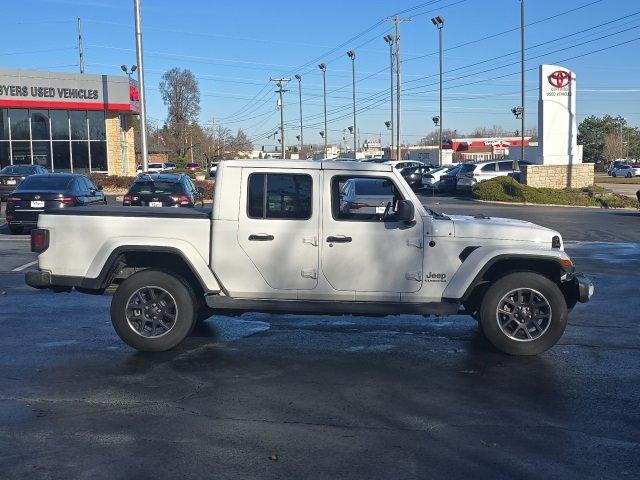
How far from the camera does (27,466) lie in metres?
4.76

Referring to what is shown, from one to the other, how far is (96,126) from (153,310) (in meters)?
39.4

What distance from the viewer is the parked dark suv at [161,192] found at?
1883 cm

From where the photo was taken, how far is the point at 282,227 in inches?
289

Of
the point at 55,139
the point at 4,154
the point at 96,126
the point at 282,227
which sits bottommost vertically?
the point at 282,227

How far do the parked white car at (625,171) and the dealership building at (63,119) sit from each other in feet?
160

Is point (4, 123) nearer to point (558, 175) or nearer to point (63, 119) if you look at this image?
point (63, 119)

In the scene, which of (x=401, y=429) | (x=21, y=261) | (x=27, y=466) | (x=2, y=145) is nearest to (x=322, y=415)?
(x=401, y=429)

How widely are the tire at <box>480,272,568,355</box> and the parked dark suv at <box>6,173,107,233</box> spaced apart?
13025 millimetres

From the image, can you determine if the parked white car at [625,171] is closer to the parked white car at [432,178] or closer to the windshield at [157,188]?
the parked white car at [432,178]

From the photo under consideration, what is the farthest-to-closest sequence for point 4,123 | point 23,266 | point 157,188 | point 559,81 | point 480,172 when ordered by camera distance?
point 4,123 < point 480,172 < point 559,81 < point 157,188 < point 23,266

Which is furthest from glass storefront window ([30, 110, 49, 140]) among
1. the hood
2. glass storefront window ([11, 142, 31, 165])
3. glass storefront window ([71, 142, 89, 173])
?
the hood

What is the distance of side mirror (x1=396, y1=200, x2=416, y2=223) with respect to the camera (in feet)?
Answer: 23.6

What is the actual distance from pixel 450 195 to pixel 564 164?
6.06m

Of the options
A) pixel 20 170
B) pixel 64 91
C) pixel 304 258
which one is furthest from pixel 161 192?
pixel 64 91
